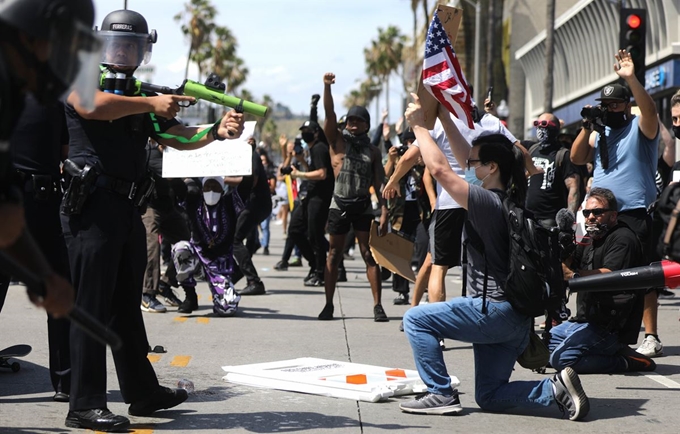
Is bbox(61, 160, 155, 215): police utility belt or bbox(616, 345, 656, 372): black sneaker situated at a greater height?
bbox(61, 160, 155, 215): police utility belt

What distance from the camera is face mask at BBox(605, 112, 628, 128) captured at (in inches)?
328

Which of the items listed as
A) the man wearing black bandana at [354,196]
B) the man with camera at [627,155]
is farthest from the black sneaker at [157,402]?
the man wearing black bandana at [354,196]

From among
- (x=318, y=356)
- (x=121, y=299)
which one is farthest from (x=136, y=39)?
(x=318, y=356)

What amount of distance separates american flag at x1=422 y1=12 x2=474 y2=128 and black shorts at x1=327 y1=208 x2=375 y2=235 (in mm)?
3559

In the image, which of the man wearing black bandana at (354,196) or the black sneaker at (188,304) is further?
the black sneaker at (188,304)

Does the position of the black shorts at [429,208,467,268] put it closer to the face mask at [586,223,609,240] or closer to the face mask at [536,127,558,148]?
the face mask at [586,223,609,240]

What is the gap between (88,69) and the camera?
3.28 metres

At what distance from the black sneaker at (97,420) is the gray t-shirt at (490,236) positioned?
1.99 meters

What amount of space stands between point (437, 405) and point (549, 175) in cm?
496

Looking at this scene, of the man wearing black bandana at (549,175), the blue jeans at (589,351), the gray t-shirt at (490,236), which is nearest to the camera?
the gray t-shirt at (490,236)

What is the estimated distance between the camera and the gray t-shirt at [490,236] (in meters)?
5.86

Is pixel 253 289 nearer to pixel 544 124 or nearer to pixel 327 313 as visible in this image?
pixel 327 313

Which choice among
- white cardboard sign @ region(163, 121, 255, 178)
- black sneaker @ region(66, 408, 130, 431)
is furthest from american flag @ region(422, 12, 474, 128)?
white cardboard sign @ region(163, 121, 255, 178)

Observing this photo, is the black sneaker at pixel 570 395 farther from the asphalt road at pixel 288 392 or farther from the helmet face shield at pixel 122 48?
the helmet face shield at pixel 122 48
